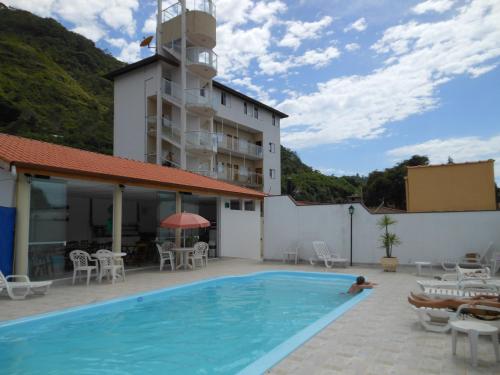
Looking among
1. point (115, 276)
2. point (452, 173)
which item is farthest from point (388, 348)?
point (452, 173)

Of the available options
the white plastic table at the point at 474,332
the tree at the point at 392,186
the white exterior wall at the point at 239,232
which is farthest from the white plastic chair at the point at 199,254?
the tree at the point at 392,186

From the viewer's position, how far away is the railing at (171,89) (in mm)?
29578

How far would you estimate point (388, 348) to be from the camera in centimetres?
501

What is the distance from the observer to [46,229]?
10.5 m

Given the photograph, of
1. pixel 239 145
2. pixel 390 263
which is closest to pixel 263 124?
pixel 239 145

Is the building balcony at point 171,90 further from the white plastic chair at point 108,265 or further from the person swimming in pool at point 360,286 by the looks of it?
the person swimming in pool at point 360,286

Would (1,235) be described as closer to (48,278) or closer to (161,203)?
(48,278)

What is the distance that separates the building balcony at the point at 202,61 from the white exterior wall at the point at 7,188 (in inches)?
876

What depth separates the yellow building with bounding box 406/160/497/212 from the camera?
16188mm

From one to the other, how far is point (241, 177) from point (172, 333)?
101ft

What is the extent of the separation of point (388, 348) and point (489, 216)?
32.6 ft

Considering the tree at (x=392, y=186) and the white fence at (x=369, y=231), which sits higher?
the tree at (x=392, y=186)

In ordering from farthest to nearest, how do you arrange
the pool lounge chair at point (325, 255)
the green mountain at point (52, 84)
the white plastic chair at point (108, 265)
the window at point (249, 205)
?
the green mountain at point (52, 84)
the window at point (249, 205)
the pool lounge chair at point (325, 255)
the white plastic chair at point (108, 265)

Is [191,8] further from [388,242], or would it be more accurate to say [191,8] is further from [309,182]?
[309,182]
